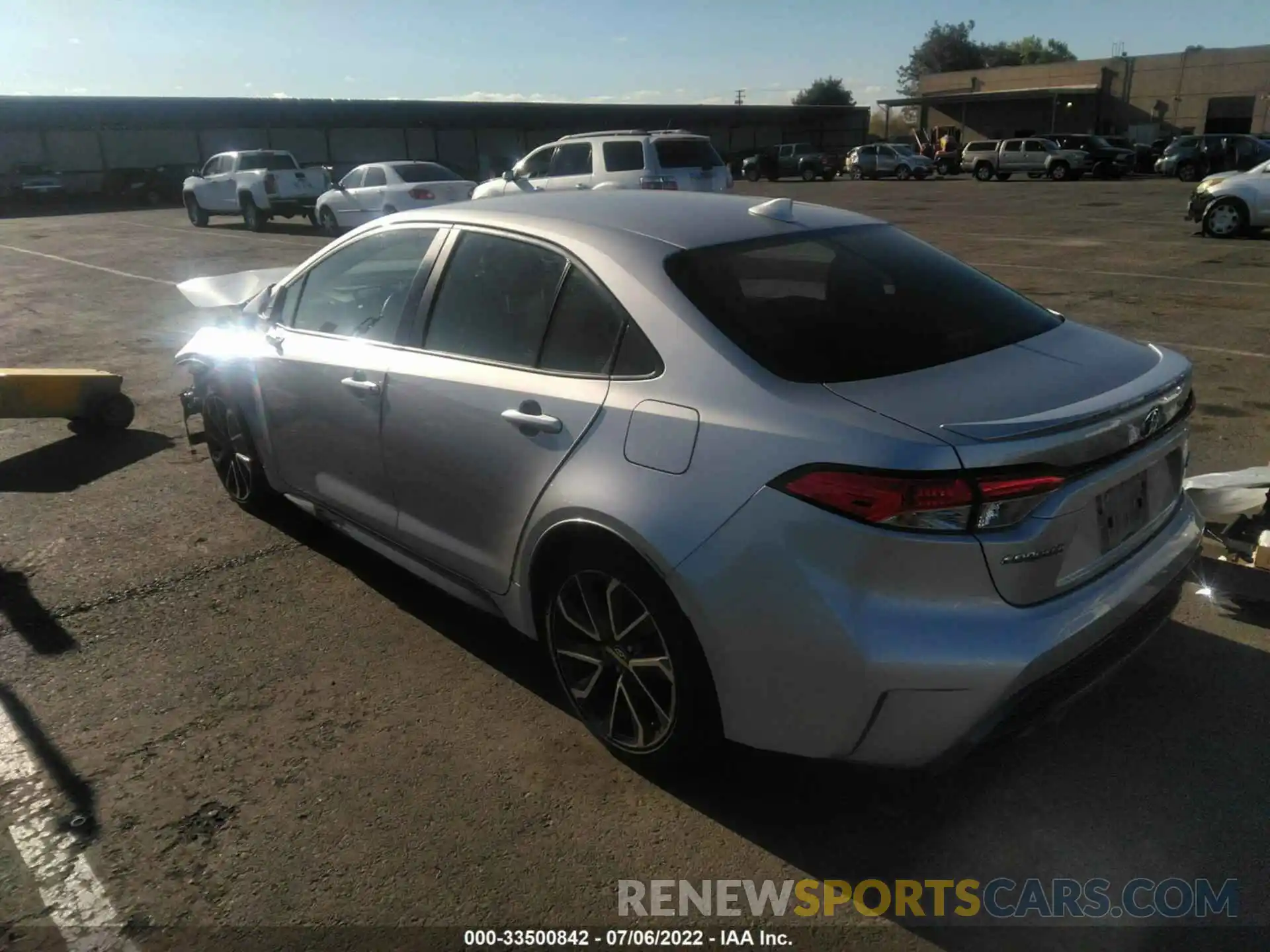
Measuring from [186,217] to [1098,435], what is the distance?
31.0 meters

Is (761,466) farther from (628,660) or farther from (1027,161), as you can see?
(1027,161)

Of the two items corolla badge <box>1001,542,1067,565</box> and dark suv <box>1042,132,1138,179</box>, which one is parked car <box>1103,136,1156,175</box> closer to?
dark suv <box>1042,132,1138,179</box>

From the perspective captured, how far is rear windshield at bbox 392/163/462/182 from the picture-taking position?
19.0m

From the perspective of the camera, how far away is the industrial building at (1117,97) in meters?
56.5

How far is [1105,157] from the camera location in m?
35.1

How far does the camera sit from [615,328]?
9.41 ft

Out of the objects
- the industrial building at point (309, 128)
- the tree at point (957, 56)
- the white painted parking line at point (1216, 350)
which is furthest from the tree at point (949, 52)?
the white painted parking line at point (1216, 350)

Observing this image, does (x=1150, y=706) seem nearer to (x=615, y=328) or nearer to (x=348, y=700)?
(x=615, y=328)

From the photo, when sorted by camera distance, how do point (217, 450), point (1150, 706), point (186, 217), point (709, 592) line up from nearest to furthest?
point (709, 592) → point (1150, 706) → point (217, 450) → point (186, 217)

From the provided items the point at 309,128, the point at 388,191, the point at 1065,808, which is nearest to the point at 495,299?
the point at 1065,808

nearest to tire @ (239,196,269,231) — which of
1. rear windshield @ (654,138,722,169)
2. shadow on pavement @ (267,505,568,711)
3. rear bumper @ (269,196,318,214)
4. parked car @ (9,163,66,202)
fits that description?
rear bumper @ (269,196,318,214)

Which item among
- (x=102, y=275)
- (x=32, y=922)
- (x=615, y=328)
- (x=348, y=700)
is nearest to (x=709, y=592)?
(x=615, y=328)

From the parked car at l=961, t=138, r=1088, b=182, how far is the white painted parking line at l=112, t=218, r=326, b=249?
2673 cm

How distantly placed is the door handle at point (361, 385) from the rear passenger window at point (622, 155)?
13315 mm
